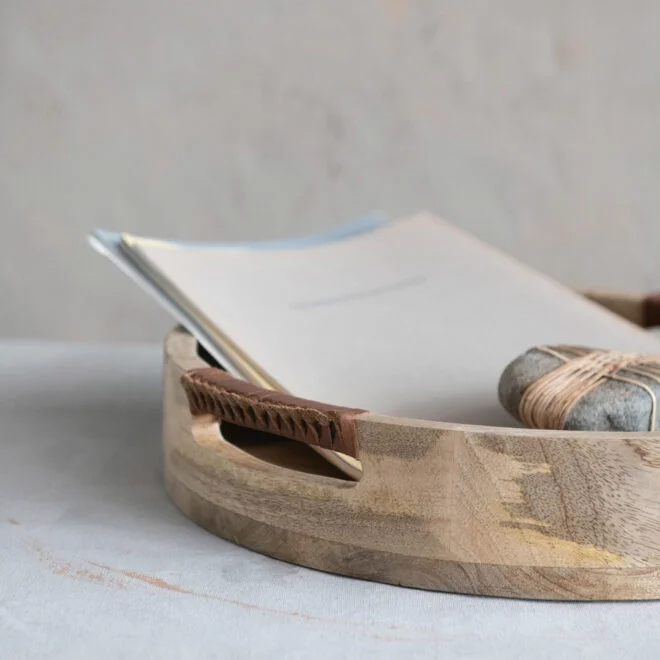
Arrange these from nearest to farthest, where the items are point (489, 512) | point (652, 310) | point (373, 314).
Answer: point (489, 512), point (373, 314), point (652, 310)

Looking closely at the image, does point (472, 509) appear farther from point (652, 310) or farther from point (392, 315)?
point (652, 310)

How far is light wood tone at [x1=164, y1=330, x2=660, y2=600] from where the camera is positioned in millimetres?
431

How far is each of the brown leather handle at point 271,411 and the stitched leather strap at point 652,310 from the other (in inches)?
18.5

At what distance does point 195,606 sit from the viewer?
0.44 m

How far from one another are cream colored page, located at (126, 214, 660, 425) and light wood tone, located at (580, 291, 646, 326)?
0.09 metres

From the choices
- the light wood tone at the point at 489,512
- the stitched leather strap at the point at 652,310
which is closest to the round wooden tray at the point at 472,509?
the light wood tone at the point at 489,512

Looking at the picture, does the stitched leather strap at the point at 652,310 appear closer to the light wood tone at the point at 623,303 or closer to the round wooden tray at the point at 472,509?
the light wood tone at the point at 623,303

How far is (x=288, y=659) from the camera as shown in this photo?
0.40 metres

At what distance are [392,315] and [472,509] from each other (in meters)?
0.31

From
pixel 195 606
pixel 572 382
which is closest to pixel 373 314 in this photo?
pixel 572 382

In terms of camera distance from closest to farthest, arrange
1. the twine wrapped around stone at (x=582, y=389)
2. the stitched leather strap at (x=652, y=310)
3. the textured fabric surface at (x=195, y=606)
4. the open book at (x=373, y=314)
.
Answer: the textured fabric surface at (x=195, y=606) < the twine wrapped around stone at (x=582, y=389) < the open book at (x=373, y=314) < the stitched leather strap at (x=652, y=310)

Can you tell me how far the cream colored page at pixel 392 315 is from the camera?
0.64m

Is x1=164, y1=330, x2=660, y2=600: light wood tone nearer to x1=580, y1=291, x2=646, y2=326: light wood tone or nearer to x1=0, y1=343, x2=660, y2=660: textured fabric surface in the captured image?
x1=0, y1=343, x2=660, y2=660: textured fabric surface

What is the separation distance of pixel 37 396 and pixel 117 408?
0.08m
